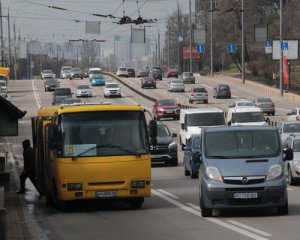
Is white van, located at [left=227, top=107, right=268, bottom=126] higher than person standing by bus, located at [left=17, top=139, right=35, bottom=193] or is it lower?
lower

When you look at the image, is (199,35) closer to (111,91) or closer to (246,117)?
(111,91)

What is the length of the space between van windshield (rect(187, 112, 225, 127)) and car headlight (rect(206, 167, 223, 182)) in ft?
73.0

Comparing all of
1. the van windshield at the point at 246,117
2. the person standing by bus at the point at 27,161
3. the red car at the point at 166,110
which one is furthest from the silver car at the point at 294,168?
the red car at the point at 166,110

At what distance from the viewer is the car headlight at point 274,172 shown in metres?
17.6

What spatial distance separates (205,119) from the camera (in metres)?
40.8

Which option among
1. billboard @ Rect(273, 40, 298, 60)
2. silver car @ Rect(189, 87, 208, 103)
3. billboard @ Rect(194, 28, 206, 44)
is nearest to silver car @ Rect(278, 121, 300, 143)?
silver car @ Rect(189, 87, 208, 103)

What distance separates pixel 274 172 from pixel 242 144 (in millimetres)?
1002

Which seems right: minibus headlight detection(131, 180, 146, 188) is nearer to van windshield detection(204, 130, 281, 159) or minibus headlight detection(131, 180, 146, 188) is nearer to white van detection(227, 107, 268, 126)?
van windshield detection(204, 130, 281, 159)

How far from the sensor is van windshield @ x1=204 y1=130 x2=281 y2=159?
713 inches

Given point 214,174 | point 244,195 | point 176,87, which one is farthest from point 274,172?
point 176,87

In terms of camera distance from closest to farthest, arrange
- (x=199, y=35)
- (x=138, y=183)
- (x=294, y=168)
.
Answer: (x=138, y=183) < (x=294, y=168) < (x=199, y=35)

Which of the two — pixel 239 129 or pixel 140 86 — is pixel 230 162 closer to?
pixel 239 129

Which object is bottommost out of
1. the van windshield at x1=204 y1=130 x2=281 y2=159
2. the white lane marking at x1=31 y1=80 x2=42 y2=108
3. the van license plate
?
the white lane marking at x1=31 y1=80 x2=42 y2=108

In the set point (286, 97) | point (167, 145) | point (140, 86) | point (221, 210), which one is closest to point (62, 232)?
point (221, 210)
